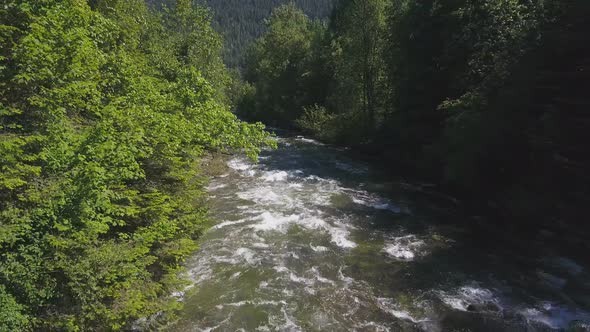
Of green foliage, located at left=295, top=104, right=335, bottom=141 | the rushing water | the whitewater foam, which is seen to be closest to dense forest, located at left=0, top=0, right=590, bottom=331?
the rushing water

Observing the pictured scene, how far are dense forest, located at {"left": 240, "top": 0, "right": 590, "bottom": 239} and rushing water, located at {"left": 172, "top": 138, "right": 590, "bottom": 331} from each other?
2.40 meters

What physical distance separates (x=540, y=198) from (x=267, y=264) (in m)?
10.5

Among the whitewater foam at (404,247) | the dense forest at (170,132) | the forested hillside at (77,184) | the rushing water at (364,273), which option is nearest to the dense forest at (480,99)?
the dense forest at (170,132)

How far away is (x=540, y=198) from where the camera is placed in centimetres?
1397

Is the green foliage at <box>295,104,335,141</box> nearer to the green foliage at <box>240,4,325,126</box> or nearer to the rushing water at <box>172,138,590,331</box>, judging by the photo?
the green foliage at <box>240,4,325,126</box>

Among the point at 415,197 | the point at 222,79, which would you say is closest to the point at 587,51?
the point at 415,197

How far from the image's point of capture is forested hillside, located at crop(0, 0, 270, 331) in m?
5.97

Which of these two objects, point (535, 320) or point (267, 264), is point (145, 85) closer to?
point (267, 264)

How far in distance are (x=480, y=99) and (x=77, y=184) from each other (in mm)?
16265

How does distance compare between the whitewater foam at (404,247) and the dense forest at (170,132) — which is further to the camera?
the whitewater foam at (404,247)

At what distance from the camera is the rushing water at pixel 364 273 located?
913cm

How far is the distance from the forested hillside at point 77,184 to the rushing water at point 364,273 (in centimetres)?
190

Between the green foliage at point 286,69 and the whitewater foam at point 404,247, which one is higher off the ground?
the green foliage at point 286,69

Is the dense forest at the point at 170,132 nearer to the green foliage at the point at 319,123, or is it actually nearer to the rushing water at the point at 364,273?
the rushing water at the point at 364,273
